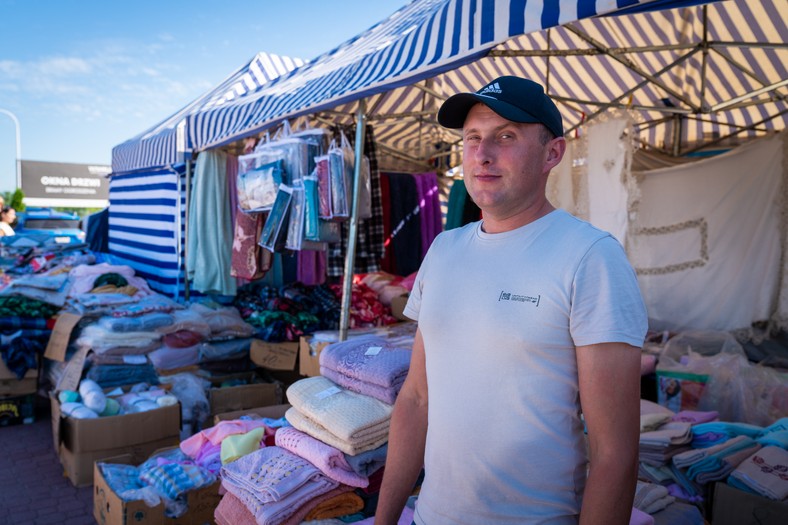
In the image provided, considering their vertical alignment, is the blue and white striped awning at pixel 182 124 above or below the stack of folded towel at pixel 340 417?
above

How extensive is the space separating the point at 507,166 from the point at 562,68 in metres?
5.96

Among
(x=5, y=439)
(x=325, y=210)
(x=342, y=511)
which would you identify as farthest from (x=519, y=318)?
(x=5, y=439)

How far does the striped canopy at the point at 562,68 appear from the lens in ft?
9.56

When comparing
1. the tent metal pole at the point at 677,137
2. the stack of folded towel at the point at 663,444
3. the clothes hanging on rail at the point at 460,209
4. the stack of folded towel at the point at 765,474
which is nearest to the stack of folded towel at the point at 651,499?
the stack of folded towel at the point at 765,474

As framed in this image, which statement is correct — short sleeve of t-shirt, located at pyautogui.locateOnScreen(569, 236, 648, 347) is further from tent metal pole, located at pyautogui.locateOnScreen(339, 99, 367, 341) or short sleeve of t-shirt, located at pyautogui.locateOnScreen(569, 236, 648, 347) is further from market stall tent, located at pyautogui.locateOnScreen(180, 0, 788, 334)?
tent metal pole, located at pyautogui.locateOnScreen(339, 99, 367, 341)

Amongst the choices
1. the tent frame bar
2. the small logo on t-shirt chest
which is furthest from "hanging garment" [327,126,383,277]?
the small logo on t-shirt chest

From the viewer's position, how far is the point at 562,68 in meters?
6.77

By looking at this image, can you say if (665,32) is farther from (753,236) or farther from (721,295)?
(721,295)

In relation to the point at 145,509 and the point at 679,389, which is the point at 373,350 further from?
the point at 679,389

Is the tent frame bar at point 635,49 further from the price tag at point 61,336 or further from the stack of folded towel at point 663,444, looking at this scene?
the price tag at point 61,336

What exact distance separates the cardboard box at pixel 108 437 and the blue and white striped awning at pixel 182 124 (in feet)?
11.6

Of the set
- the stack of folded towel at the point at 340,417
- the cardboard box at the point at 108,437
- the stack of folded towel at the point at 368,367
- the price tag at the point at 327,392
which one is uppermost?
the stack of folded towel at the point at 368,367

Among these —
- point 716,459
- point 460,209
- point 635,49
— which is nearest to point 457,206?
point 460,209

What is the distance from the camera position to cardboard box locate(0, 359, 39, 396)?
19.5 feet
